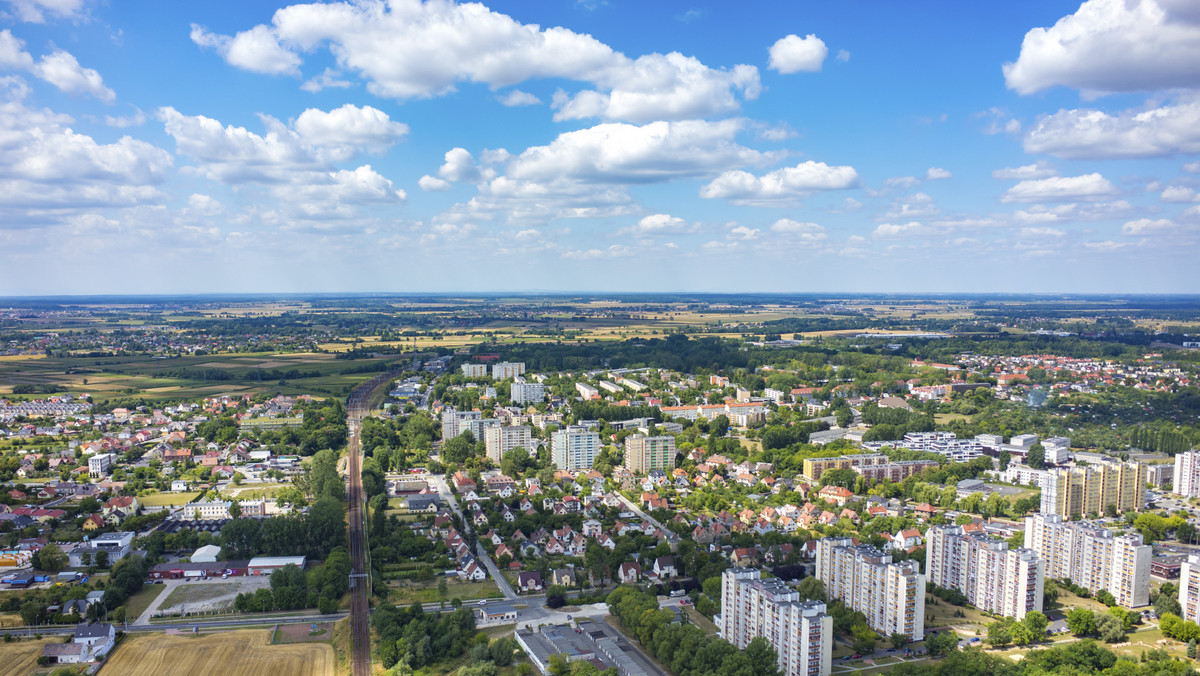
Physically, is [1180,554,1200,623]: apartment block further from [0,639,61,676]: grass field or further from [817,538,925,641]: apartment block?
[0,639,61,676]: grass field

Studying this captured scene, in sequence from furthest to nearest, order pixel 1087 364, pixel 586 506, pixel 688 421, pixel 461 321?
pixel 461 321 < pixel 1087 364 < pixel 688 421 < pixel 586 506

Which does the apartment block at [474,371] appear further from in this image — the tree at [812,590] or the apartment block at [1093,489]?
the tree at [812,590]

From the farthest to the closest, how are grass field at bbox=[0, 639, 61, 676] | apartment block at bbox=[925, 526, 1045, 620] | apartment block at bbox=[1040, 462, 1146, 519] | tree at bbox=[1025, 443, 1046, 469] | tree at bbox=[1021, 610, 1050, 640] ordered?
tree at bbox=[1025, 443, 1046, 469], apartment block at bbox=[1040, 462, 1146, 519], apartment block at bbox=[925, 526, 1045, 620], tree at bbox=[1021, 610, 1050, 640], grass field at bbox=[0, 639, 61, 676]

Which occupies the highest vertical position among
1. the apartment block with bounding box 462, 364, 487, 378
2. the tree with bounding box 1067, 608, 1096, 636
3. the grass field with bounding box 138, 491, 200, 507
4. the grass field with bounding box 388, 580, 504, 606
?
→ the apartment block with bounding box 462, 364, 487, 378

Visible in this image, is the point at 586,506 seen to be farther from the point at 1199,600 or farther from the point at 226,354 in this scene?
the point at 226,354

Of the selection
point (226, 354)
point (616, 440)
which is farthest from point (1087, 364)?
point (226, 354)

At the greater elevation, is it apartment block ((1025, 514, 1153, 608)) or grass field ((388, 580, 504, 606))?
apartment block ((1025, 514, 1153, 608))

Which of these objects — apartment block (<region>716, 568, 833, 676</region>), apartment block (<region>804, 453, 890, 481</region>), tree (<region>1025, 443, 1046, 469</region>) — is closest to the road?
apartment block (<region>716, 568, 833, 676</region>)
